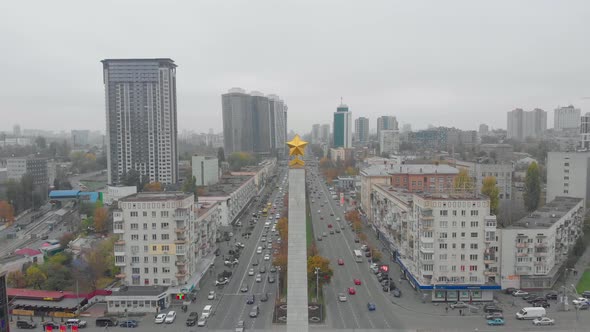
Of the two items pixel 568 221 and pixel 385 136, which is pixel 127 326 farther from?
pixel 385 136

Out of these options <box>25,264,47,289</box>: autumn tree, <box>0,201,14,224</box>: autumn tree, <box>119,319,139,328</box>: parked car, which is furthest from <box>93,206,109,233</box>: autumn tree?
<box>119,319,139,328</box>: parked car

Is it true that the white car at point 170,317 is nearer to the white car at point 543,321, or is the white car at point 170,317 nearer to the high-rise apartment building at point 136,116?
the white car at point 543,321

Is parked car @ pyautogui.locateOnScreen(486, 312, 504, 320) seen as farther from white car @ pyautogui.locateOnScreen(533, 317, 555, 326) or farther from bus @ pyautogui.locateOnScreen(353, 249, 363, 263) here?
bus @ pyautogui.locateOnScreen(353, 249, 363, 263)

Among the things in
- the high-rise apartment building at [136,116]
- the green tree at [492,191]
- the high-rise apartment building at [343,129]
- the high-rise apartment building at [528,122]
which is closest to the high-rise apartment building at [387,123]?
the high-rise apartment building at [343,129]

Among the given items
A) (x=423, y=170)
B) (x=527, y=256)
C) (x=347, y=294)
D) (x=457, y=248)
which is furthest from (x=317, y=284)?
(x=423, y=170)

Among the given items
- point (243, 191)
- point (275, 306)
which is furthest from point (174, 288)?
point (243, 191)

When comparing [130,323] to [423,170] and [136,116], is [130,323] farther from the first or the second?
[136,116]
